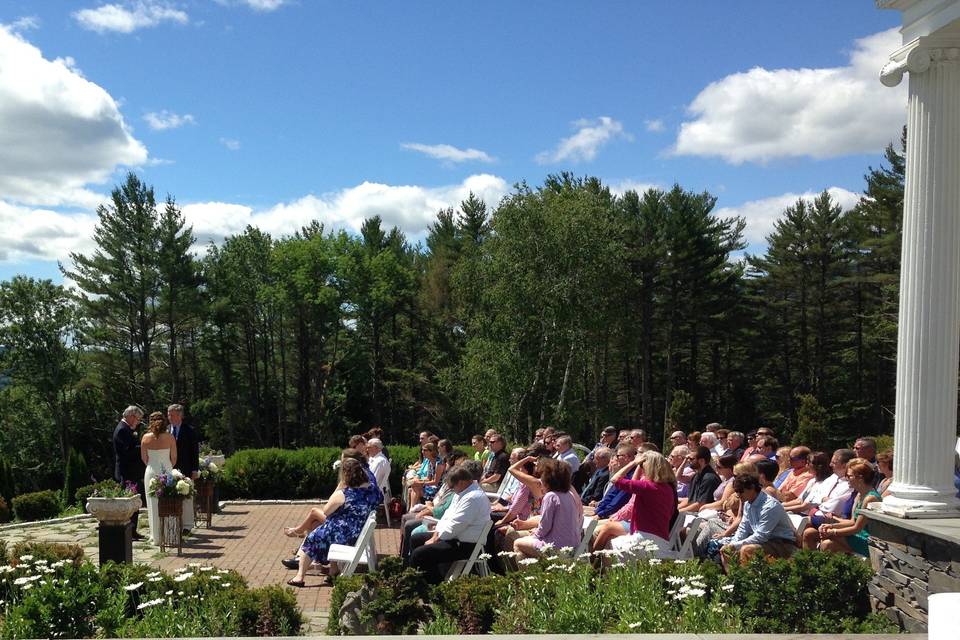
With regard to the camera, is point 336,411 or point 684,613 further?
point 336,411

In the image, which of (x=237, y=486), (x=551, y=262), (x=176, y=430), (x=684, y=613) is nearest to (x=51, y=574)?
(x=684, y=613)

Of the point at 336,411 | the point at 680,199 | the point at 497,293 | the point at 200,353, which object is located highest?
the point at 680,199

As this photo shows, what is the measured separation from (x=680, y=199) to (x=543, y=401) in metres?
10.5

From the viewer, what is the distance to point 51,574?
5.63 m

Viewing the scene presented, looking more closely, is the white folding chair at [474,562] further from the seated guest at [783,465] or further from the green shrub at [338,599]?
the seated guest at [783,465]

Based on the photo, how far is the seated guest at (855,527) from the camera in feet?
20.9

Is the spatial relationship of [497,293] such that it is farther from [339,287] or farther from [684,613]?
[684,613]

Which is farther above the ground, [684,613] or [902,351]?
[902,351]

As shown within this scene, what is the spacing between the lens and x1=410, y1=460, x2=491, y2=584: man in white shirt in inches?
271

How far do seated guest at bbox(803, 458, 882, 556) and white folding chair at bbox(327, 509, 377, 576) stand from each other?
3662 mm

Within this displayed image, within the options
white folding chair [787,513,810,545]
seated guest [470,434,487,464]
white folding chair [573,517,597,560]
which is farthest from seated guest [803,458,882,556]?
seated guest [470,434,487,464]

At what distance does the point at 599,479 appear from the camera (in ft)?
31.0

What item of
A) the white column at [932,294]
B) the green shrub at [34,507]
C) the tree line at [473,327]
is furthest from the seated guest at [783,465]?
the tree line at [473,327]

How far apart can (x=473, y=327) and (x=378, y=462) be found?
21990 millimetres
